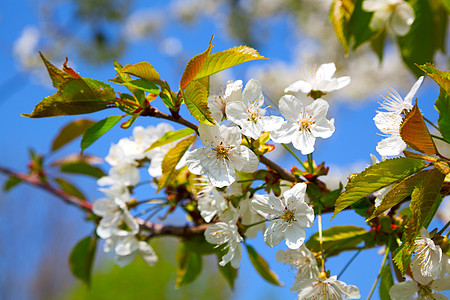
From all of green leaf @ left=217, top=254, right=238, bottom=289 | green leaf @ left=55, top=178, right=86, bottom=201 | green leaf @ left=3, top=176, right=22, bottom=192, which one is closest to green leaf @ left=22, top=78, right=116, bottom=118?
green leaf @ left=217, top=254, right=238, bottom=289

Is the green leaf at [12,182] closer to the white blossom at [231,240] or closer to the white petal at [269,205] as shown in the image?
the white blossom at [231,240]

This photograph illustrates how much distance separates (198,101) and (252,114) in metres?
0.11

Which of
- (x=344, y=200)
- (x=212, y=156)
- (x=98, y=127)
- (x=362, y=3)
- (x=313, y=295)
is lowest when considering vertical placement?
(x=313, y=295)

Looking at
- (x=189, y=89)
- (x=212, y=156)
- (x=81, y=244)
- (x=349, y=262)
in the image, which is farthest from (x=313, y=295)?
(x=81, y=244)

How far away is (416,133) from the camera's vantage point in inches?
22.1

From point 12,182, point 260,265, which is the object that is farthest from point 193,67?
point 12,182

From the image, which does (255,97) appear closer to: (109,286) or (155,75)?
(155,75)

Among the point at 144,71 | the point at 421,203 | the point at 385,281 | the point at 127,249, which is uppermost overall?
the point at 144,71

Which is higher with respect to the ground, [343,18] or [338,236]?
[343,18]

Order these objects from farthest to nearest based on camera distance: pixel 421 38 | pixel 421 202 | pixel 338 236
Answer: pixel 421 38 < pixel 338 236 < pixel 421 202

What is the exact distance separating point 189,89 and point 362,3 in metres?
0.58

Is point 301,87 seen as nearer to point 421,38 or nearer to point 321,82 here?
point 321,82

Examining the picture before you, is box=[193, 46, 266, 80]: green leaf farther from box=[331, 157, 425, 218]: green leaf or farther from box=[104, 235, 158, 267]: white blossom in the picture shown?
box=[104, 235, 158, 267]: white blossom

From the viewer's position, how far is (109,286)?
34.3 feet
